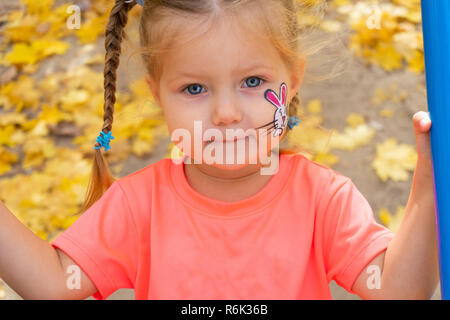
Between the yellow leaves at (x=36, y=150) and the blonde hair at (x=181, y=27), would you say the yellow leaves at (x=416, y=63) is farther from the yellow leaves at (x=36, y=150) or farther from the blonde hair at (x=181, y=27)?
the yellow leaves at (x=36, y=150)

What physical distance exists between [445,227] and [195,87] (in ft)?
1.67

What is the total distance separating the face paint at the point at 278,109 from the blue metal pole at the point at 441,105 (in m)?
0.31

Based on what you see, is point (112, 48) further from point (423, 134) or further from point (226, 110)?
point (423, 134)

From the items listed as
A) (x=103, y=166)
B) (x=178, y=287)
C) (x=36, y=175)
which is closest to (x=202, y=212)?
(x=178, y=287)

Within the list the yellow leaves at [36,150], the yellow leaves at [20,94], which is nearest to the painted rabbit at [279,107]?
the yellow leaves at [36,150]

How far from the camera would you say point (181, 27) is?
1.12 metres

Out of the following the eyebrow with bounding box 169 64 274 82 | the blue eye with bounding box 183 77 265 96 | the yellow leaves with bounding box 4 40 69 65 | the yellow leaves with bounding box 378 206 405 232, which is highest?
the yellow leaves with bounding box 4 40 69 65

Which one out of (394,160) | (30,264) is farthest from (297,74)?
(394,160)

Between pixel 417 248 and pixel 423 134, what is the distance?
211 millimetres

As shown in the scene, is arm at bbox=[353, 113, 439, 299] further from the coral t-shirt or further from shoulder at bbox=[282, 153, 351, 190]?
shoulder at bbox=[282, 153, 351, 190]

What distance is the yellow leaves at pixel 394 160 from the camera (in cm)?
237

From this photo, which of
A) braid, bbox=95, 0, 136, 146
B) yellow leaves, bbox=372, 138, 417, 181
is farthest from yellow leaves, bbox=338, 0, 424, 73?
braid, bbox=95, 0, 136, 146

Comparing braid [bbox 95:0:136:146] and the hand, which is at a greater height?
braid [bbox 95:0:136:146]

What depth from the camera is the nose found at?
1062 mm
